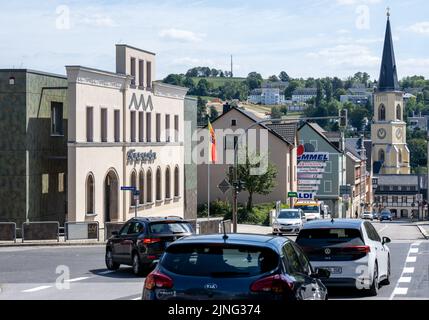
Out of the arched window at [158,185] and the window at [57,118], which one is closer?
the window at [57,118]

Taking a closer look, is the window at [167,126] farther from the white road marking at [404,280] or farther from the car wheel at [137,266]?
the white road marking at [404,280]

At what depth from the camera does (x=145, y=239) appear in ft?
76.4

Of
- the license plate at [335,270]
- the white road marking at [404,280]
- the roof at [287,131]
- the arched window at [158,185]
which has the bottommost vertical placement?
the white road marking at [404,280]

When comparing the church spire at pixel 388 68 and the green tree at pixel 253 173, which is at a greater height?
the church spire at pixel 388 68

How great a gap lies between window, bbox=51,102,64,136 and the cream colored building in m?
1.65

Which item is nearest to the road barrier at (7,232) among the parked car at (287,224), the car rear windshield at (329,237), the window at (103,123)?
the window at (103,123)

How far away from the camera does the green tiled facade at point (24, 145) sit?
4209 cm

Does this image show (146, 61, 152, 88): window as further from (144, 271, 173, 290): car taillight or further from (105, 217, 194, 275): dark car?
(144, 271, 173, 290): car taillight

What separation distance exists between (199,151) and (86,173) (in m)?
26.2

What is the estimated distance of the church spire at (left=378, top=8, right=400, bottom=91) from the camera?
174000 mm

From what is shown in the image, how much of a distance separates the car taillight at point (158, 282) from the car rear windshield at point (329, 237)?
318 inches
